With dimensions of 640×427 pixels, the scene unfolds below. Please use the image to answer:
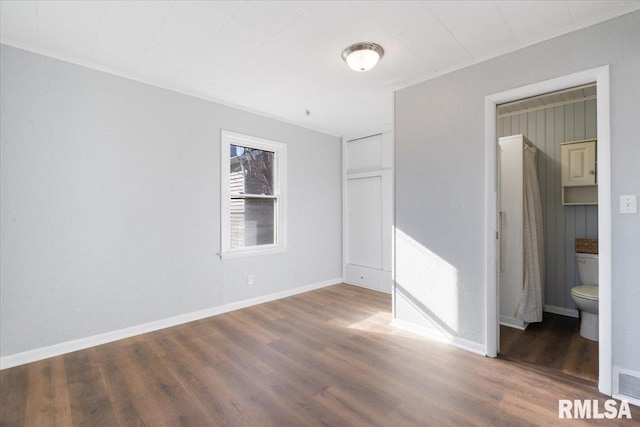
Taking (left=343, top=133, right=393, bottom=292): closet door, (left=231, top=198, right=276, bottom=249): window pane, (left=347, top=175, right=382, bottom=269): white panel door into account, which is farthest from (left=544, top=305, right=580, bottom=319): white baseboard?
(left=231, top=198, right=276, bottom=249): window pane

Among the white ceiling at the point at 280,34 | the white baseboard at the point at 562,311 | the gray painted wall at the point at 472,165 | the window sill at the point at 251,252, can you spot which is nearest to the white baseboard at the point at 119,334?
the window sill at the point at 251,252

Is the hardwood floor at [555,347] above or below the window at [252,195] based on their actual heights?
below

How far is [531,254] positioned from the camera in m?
3.20

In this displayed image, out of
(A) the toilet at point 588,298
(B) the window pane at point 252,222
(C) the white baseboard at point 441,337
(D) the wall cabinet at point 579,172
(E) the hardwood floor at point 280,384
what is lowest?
(E) the hardwood floor at point 280,384

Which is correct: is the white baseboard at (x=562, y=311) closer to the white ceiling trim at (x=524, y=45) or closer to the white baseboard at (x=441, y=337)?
the white baseboard at (x=441, y=337)

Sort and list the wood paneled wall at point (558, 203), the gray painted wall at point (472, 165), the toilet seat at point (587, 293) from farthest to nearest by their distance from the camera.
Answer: the wood paneled wall at point (558, 203), the toilet seat at point (587, 293), the gray painted wall at point (472, 165)

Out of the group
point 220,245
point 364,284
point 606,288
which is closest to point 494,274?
point 606,288

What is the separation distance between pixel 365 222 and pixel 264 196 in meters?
1.73

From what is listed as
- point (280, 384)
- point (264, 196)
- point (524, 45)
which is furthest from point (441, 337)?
point (264, 196)

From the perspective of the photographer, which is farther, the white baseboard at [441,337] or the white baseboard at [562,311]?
the white baseboard at [562,311]

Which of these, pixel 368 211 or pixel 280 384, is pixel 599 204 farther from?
pixel 368 211

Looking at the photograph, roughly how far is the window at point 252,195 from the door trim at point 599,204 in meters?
2.64

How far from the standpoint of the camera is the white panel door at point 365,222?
4.75 metres

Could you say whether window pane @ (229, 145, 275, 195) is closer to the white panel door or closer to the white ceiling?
the white ceiling
